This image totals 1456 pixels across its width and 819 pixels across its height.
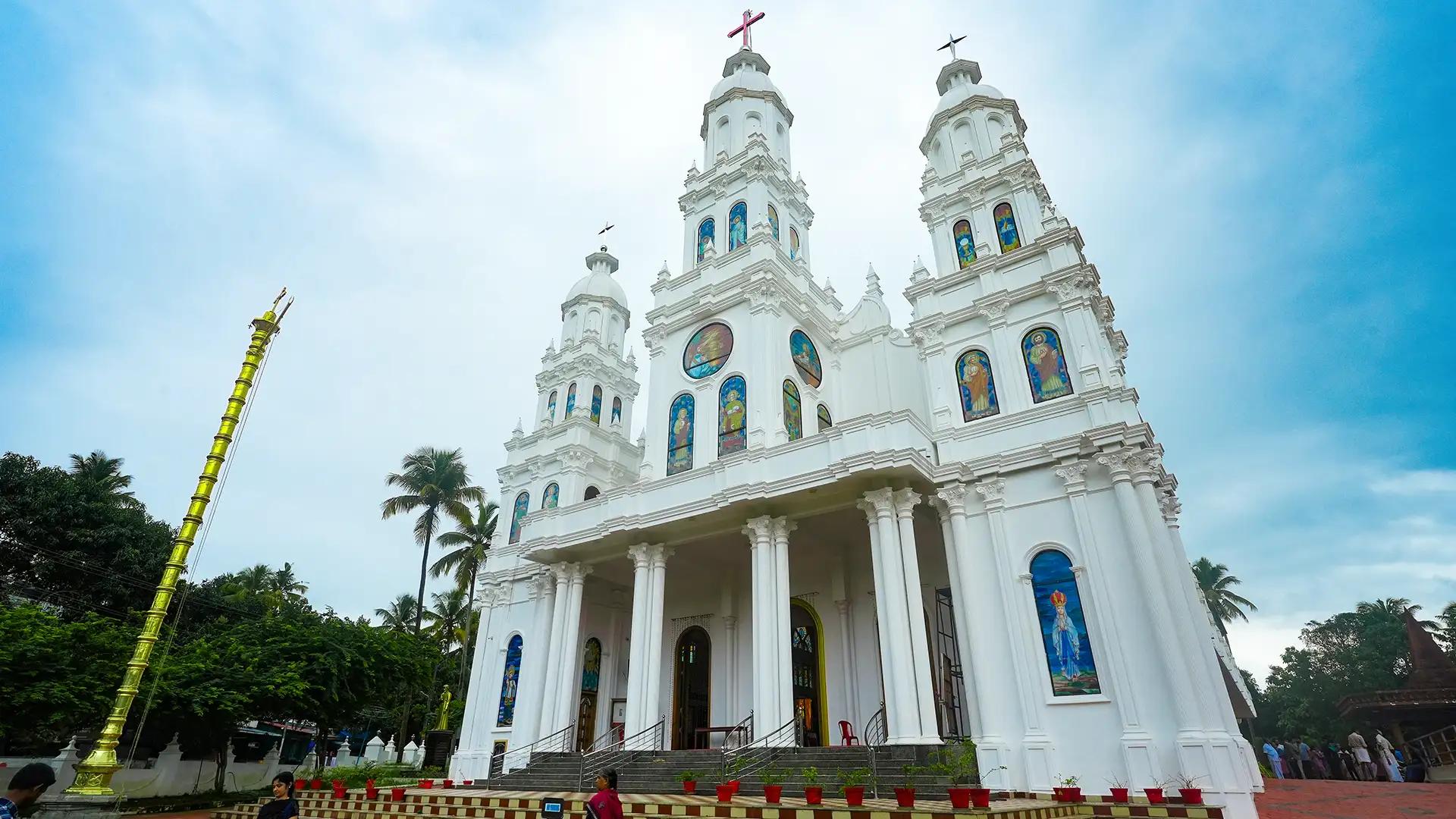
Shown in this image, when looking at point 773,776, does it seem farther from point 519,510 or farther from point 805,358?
point 519,510

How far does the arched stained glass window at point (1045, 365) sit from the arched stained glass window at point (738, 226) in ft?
28.1

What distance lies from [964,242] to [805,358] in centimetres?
504

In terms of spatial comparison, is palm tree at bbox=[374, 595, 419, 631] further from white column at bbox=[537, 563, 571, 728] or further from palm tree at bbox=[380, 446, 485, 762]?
white column at bbox=[537, 563, 571, 728]

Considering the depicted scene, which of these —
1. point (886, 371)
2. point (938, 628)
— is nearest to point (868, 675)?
point (938, 628)

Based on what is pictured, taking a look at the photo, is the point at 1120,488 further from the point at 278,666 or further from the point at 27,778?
the point at 278,666

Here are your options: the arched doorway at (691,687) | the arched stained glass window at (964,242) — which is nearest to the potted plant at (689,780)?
the arched doorway at (691,687)

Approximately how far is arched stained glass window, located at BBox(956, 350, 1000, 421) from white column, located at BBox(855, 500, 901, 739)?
3.46 meters

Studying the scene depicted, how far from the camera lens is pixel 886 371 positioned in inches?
776

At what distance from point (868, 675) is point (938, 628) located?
1.98 m

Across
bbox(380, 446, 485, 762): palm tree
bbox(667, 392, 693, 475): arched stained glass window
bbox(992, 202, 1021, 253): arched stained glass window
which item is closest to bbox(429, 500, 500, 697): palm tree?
bbox(380, 446, 485, 762): palm tree

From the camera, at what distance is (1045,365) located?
1588cm

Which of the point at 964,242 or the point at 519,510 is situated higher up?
the point at 964,242

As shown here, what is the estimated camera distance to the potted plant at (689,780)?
12.2m

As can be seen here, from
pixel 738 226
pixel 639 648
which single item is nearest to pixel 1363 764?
pixel 639 648
